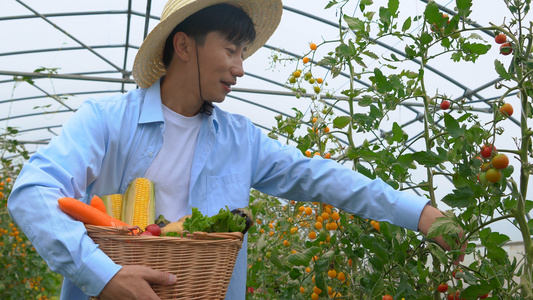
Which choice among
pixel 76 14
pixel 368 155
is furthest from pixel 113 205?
pixel 76 14

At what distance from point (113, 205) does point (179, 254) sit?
336mm

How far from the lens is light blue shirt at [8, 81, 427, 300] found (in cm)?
126

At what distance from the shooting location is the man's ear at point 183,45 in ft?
5.76

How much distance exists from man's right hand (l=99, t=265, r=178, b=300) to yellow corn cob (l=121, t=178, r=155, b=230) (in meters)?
0.23

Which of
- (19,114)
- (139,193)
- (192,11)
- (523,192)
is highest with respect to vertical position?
(192,11)

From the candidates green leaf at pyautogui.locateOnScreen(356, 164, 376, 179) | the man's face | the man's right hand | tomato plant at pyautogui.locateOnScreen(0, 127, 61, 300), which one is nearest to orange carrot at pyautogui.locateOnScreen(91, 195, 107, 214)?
the man's right hand

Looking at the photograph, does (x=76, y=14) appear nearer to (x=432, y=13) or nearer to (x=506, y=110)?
(x=432, y=13)

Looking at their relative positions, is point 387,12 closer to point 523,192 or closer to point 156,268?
point 523,192

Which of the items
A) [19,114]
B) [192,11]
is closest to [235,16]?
[192,11]

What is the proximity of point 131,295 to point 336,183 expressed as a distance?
73 centimetres

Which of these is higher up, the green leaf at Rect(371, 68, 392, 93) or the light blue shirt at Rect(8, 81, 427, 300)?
the green leaf at Rect(371, 68, 392, 93)

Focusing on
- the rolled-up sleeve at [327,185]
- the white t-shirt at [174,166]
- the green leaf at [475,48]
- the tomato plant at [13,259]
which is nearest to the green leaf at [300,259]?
the rolled-up sleeve at [327,185]

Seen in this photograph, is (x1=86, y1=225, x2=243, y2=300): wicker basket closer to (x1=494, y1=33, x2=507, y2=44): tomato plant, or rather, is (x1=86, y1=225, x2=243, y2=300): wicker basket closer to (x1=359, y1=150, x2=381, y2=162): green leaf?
(x1=359, y1=150, x2=381, y2=162): green leaf

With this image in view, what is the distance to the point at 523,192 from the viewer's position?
1342 millimetres
